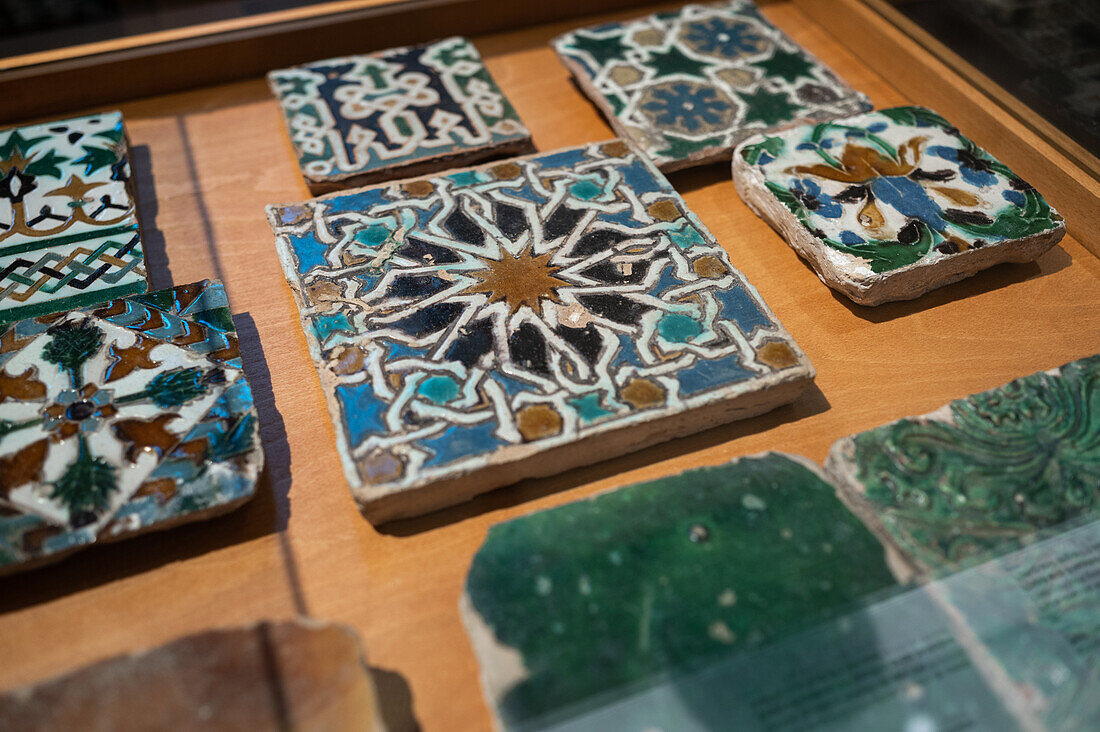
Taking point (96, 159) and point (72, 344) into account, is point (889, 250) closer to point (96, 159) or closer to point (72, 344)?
point (72, 344)

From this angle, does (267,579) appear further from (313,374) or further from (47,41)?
(47,41)

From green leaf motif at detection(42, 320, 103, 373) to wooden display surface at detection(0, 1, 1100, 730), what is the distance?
0.24m

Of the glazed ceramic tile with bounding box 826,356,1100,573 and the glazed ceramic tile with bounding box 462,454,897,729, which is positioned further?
the glazed ceramic tile with bounding box 826,356,1100,573

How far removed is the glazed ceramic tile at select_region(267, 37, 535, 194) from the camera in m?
1.75

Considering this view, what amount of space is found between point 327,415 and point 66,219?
664 mm

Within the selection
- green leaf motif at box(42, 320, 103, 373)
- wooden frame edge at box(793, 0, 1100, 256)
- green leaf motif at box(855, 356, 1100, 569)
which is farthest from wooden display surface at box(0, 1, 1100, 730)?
green leaf motif at box(42, 320, 103, 373)

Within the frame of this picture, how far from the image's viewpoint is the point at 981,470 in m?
1.22

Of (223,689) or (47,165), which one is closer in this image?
(223,689)

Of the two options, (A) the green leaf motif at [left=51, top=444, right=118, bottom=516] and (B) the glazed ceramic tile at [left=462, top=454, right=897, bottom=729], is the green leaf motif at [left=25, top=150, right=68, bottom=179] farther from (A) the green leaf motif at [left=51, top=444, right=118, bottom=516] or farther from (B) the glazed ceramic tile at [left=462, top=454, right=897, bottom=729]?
(B) the glazed ceramic tile at [left=462, top=454, right=897, bottom=729]

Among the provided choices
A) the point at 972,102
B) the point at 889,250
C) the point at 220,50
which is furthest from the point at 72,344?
the point at 972,102

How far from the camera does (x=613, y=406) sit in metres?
1.28

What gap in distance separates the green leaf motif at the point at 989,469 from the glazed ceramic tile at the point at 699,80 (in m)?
0.76

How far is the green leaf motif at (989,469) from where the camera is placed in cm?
116

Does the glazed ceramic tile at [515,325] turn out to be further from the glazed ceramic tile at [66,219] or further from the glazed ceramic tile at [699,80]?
the glazed ceramic tile at [66,219]
